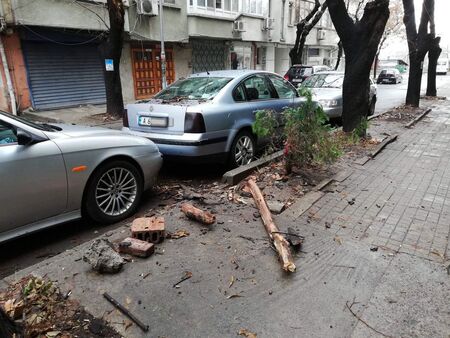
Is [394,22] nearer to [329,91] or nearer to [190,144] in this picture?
[329,91]

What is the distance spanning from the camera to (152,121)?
554 centimetres

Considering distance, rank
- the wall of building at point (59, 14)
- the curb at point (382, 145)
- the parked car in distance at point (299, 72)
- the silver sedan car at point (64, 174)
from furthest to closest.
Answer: the parked car in distance at point (299, 72), the wall of building at point (59, 14), the curb at point (382, 145), the silver sedan car at point (64, 174)

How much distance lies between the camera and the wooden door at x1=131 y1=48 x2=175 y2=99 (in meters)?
18.0

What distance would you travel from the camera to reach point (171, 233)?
144 inches

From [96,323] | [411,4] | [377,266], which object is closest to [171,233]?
[96,323]

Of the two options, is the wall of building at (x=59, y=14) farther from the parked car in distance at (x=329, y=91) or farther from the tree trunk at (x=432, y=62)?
the tree trunk at (x=432, y=62)

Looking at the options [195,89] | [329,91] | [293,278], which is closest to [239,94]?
[195,89]

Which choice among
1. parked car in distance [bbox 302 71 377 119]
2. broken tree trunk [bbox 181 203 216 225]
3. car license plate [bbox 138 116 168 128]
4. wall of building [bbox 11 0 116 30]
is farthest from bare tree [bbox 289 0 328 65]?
broken tree trunk [bbox 181 203 216 225]

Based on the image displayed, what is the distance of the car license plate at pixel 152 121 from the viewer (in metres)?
5.43

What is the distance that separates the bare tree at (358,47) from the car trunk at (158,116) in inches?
152

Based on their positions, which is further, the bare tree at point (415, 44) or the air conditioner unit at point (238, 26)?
the air conditioner unit at point (238, 26)

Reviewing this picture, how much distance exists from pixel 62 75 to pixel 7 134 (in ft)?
41.2

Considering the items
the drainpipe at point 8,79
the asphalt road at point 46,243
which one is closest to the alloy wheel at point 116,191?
the asphalt road at point 46,243

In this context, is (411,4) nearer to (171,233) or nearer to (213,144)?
Result: (213,144)
